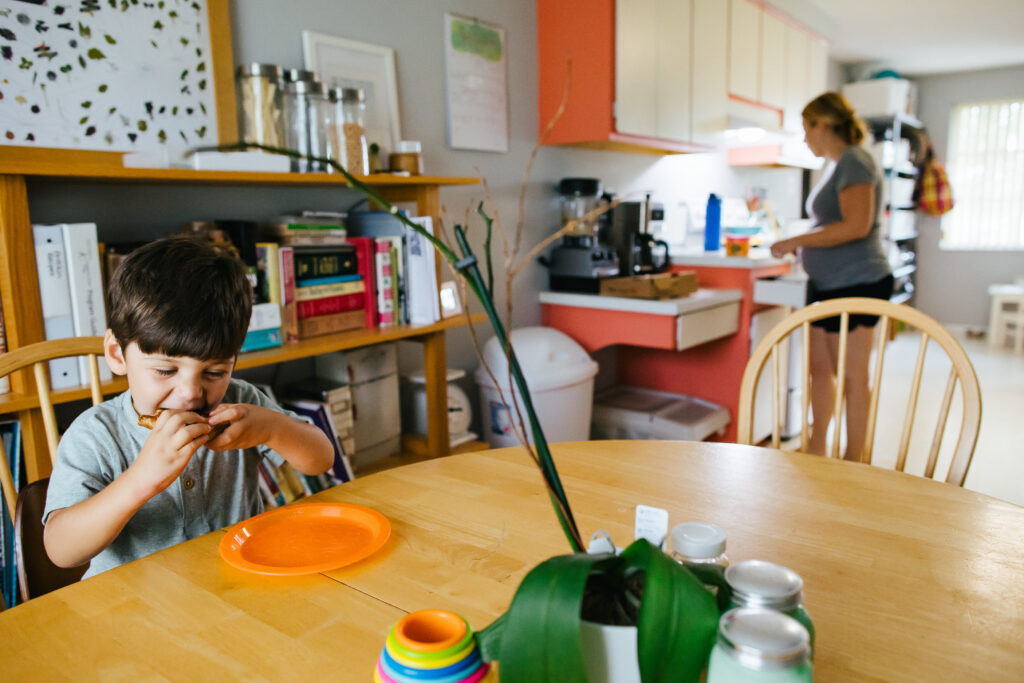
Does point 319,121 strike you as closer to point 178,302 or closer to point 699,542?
point 178,302

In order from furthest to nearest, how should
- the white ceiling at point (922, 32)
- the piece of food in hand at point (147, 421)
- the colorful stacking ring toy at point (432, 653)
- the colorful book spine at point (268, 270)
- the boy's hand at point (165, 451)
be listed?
the white ceiling at point (922, 32), the colorful book spine at point (268, 270), the piece of food in hand at point (147, 421), the boy's hand at point (165, 451), the colorful stacking ring toy at point (432, 653)

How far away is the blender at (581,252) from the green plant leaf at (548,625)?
2471mm

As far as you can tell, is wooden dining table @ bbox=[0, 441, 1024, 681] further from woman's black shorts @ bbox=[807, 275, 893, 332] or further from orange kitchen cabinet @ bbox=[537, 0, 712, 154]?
orange kitchen cabinet @ bbox=[537, 0, 712, 154]

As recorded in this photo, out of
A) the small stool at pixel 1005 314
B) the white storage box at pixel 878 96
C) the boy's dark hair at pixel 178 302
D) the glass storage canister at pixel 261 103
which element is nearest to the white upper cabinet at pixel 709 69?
the glass storage canister at pixel 261 103

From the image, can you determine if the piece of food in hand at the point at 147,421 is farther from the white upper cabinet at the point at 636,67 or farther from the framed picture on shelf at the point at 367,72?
the white upper cabinet at the point at 636,67

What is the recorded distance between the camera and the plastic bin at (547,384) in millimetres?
2607

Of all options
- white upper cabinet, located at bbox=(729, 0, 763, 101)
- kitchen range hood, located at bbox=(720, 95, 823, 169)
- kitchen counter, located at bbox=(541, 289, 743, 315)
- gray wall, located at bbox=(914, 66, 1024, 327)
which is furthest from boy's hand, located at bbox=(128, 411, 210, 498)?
gray wall, located at bbox=(914, 66, 1024, 327)

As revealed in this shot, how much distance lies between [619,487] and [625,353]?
252cm

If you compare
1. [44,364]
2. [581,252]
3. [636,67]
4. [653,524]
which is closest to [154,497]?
[44,364]

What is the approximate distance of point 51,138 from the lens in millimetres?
1616

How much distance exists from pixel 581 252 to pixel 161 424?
2.27 meters

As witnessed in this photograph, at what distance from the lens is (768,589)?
1.58 feet

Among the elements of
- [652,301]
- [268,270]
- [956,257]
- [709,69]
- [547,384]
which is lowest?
[547,384]

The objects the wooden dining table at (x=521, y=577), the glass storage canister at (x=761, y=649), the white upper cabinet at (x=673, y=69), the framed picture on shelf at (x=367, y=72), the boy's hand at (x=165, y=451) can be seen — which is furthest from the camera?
the white upper cabinet at (x=673, y=69)
